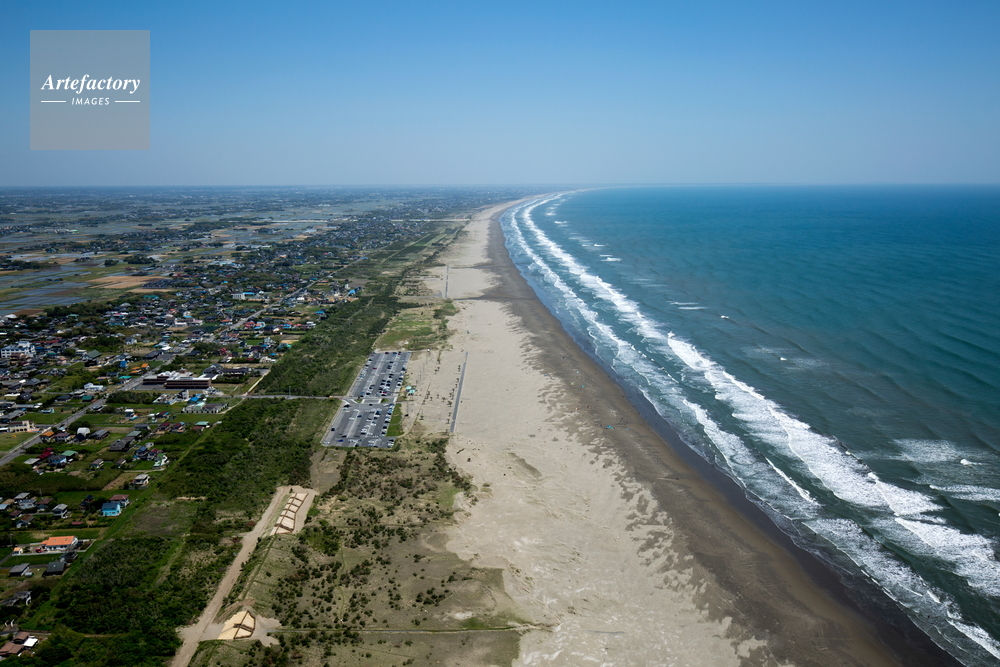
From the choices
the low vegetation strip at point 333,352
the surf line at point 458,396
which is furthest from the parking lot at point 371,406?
the surf line at point 458,396

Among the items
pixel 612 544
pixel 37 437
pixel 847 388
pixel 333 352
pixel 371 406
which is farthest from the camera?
pixel 333 352

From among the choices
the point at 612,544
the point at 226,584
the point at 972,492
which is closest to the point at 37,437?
the point at 226,584

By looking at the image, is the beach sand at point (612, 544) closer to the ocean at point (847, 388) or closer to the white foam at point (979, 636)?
the white foam at point (979, 636)

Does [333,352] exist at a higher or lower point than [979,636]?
higher

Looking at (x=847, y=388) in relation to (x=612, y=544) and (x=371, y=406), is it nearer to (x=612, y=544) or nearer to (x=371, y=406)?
(x=612, y=544)

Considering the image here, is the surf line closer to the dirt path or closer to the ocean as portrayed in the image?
the dirt path

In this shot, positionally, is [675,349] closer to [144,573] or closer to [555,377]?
[555,377]

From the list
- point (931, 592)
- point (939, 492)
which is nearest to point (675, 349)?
point (939, 492)
